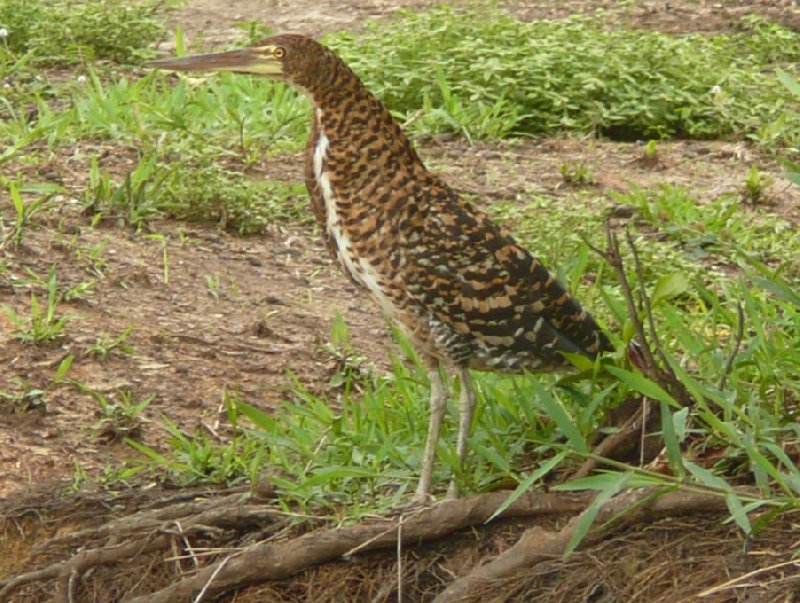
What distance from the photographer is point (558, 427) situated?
5.38m

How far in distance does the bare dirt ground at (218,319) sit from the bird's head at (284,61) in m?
1.45

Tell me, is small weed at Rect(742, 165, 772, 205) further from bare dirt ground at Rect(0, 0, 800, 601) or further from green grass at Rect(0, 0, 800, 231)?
green grass at Rect(0, 0, 800, 231)

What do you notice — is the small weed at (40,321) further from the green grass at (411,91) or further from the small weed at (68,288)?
the green grass at (411,91)

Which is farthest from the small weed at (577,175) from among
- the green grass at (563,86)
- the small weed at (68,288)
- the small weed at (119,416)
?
the small weed at (119,416)

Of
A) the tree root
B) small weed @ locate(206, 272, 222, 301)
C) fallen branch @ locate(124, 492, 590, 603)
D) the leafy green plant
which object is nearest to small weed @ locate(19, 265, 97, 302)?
small weed @ locate(206, 272, 222, 301)

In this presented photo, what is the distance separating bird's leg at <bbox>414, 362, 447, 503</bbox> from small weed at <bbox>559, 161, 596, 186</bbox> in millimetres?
3257

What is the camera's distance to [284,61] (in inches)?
212

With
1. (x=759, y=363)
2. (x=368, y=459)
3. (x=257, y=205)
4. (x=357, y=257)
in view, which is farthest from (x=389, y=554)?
(x=257, y=205)

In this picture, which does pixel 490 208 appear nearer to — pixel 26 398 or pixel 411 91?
pixel 411 91

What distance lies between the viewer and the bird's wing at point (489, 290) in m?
5.27

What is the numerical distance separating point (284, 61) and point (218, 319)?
1.93 meters

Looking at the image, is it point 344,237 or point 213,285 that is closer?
point 344,237

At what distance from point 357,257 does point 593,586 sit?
1.18m

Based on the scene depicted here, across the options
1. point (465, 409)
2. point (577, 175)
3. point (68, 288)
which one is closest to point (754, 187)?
point (577, 175)
